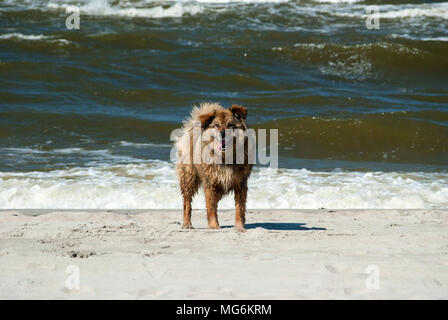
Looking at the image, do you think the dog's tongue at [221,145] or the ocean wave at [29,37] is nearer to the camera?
the dog's tongue at [221,145]

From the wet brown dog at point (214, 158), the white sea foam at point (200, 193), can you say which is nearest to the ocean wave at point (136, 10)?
the white sea foam at point (200, 193)

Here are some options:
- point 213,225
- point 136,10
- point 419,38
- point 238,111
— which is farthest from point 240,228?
point 136,10

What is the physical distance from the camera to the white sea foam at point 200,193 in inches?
426

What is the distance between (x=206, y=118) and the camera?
780cm

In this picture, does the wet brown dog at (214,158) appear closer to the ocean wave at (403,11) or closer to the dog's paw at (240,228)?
the dog's paw at (240,228)

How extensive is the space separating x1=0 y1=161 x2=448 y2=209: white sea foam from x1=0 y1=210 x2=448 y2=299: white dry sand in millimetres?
1789

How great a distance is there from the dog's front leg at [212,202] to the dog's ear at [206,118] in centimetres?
80

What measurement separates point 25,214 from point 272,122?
900cm

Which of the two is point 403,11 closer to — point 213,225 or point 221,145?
point 213,225

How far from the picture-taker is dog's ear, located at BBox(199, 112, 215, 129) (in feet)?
25.5

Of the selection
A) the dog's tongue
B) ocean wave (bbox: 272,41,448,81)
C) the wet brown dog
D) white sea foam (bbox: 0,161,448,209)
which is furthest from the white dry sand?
ocean wave (bbox: 272,41,448,81)

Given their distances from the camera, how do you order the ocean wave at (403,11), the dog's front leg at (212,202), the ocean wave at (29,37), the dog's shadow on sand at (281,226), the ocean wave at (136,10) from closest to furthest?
the dog's front leg at (212,202)
the dog's shadow on sand at (281,226)
the ocean wave at (29,37)
the ocean wave at (136,10)
the ocean wave at (403,11)

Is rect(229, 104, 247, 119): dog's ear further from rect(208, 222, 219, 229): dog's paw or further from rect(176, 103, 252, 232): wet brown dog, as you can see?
rect(208, 222, 219, 229): dog's paw
